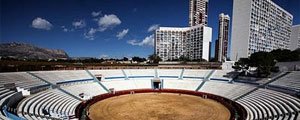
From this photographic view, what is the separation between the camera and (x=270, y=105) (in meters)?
23.5

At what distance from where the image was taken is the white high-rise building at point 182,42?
362ft

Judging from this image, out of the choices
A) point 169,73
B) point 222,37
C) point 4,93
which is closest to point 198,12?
point 222,37

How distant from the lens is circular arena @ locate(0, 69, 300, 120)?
850 inches

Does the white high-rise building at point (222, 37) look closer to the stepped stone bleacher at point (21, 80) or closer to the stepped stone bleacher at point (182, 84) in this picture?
the stepped stone bleacher at point (182, 84)

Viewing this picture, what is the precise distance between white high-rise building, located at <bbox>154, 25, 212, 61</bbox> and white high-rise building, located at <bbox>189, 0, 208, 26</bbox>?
48878 millimetres

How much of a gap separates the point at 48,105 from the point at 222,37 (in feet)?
447

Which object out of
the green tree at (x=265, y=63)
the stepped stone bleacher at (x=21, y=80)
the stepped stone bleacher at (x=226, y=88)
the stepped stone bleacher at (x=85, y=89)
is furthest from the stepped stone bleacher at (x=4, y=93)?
the green tree at (x=265, y=63)

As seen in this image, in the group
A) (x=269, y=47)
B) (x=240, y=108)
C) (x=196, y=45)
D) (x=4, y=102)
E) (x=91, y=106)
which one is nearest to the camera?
(x=4, y=102)

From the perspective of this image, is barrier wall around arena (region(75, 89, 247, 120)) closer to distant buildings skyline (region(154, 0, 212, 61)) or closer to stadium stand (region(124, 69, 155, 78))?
stadium stand (region(124, 69, 155, 78))

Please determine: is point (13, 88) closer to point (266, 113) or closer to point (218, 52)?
point (266, 113)

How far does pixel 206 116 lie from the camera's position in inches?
950

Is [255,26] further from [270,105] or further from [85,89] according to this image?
[85,89]

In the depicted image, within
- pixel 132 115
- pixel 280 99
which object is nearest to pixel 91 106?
pixel 132 115

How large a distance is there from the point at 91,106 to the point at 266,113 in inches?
913
